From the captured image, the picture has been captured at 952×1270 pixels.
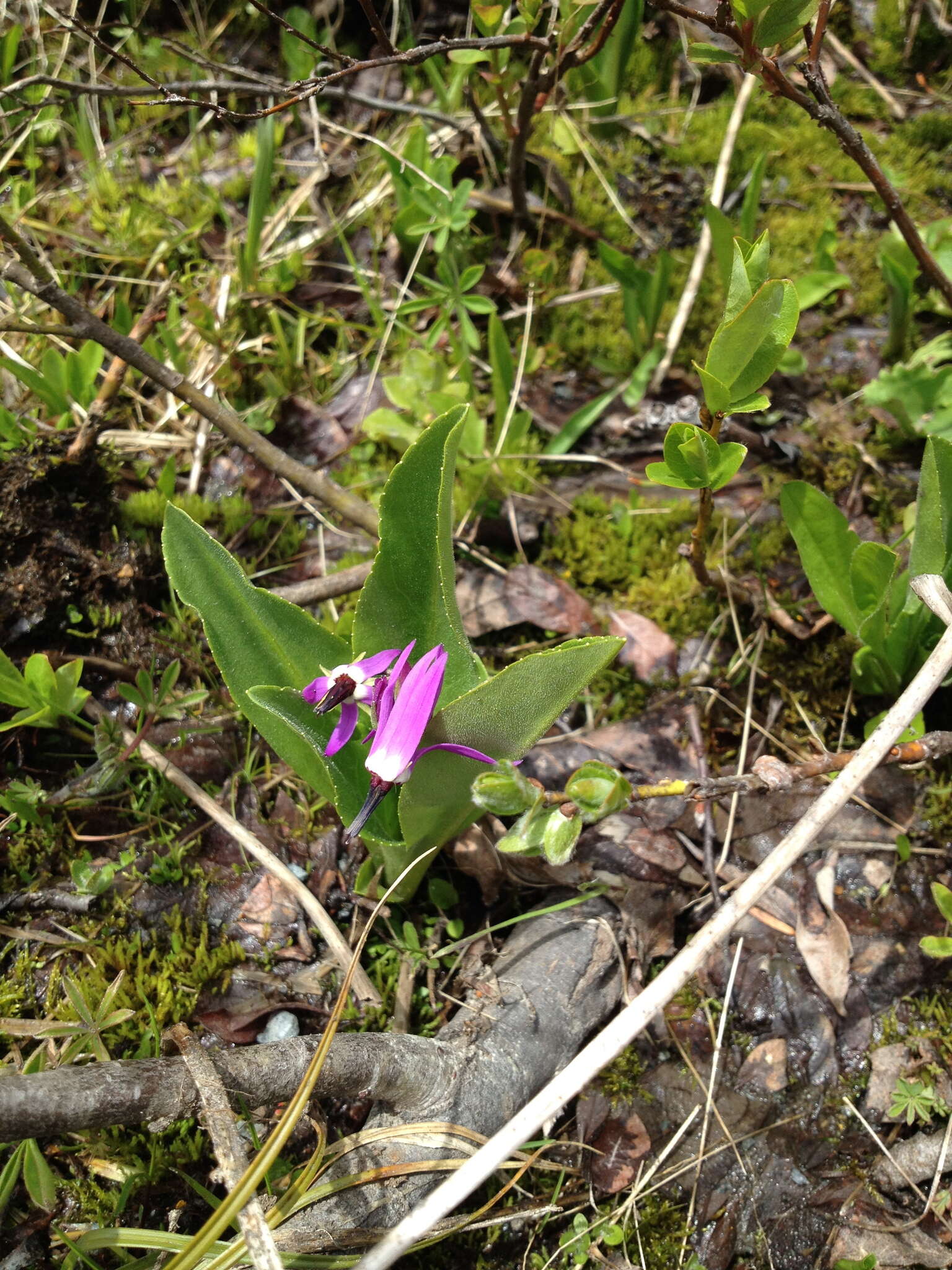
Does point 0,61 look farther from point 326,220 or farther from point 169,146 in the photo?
point 326,220

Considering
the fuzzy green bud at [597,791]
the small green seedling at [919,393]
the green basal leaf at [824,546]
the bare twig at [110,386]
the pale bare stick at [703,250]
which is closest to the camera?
the fuzzy green bud at [597,791]

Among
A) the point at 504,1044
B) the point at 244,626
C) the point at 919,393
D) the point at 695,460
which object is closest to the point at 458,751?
the point at 244,626

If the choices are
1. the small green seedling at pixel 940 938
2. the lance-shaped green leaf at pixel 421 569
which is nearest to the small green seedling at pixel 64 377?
the lance-shaped green leaf at pixel 421 569

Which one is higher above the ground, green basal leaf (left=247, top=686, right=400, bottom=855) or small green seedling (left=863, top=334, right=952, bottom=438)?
small green seedling (left=863, top=334, right=952, bottom=438)

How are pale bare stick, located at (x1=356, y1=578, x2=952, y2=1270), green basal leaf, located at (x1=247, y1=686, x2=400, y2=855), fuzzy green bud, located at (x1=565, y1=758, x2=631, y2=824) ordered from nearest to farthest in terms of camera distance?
1. pale bare stick, located at (x1=356, y1=578, x2=952, y2=1270)
2. fuzzy green bud, located at (x1=565, y1=758, x2=631, y2=824)
3. green basal leaf, located at (x1=247, y1=686, x2=400, y2=855)

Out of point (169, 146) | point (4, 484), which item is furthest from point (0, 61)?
point (4, 484)

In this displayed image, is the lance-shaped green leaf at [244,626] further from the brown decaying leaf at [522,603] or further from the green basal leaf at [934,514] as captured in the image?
the green basal leaf at [934,514]

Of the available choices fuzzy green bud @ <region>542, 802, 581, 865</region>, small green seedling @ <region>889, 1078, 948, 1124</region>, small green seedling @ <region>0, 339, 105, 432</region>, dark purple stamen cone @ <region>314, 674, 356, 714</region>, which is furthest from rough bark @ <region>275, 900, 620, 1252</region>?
small green seedling @ <region>0, 339, 105, 432</region>

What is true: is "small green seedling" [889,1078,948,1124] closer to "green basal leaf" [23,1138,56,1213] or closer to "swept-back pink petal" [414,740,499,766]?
"swept-back pink petal" [414,740,499,766]
